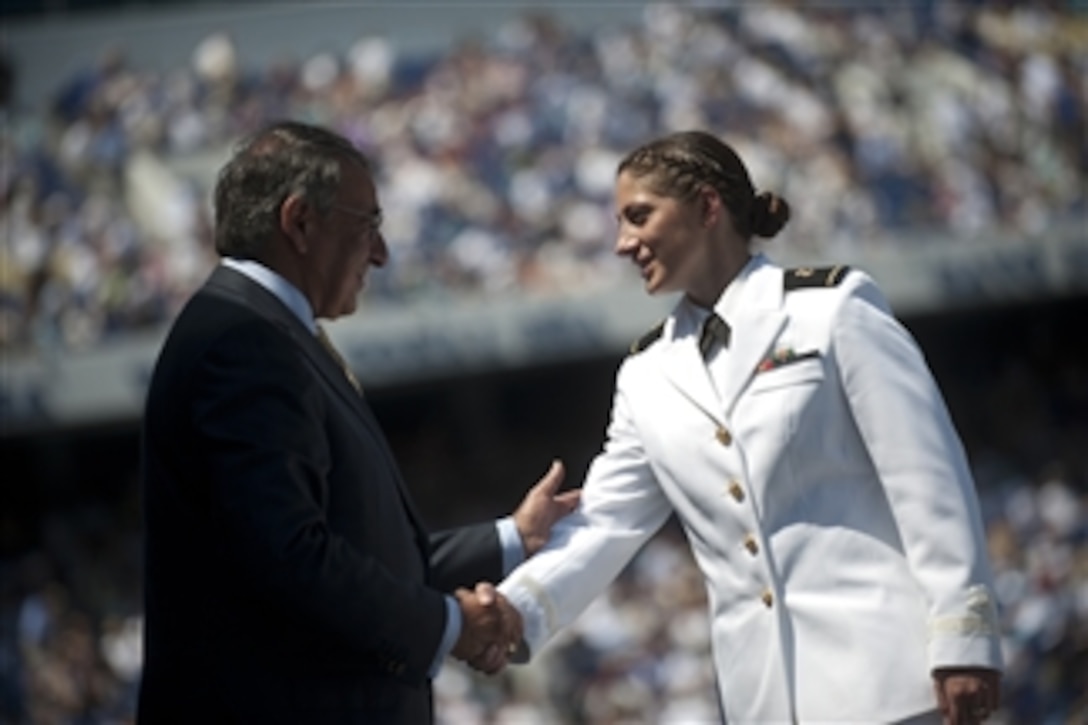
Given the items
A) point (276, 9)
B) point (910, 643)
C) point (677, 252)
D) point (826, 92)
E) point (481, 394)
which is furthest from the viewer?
point (276, 9)

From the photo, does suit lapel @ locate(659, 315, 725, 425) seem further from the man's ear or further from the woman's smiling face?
the man's ear

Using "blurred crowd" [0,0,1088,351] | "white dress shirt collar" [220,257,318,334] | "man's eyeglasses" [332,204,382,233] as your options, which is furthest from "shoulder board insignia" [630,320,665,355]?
"blurred crowd" [0,0,1088,351]

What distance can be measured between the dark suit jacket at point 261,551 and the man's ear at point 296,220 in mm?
163

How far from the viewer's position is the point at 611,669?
549 inches

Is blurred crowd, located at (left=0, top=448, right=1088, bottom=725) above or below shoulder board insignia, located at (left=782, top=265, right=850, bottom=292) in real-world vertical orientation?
below

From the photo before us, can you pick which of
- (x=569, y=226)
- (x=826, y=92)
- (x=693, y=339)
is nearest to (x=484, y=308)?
(x=569, y=226)

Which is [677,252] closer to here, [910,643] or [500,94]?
[910,643]

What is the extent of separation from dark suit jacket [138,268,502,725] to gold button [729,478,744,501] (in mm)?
739

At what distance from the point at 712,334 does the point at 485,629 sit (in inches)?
33.4

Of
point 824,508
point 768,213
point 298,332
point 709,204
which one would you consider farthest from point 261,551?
point 768,213

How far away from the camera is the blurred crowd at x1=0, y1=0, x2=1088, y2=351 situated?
56.2 feet

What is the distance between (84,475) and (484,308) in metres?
4.96

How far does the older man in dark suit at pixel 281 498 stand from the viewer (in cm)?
340

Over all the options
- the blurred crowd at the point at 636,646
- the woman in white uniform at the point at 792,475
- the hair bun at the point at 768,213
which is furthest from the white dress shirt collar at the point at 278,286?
the blurred crowd at the point at 636,646
